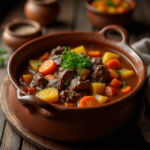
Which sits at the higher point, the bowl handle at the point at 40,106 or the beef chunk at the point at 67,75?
the bowl handle at the point at 40,106

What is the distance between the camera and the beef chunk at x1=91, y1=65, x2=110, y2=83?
2.64 meters

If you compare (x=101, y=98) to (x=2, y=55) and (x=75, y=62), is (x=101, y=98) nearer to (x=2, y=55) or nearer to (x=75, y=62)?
(x=75, y=62)

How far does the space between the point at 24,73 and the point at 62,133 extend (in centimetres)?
106

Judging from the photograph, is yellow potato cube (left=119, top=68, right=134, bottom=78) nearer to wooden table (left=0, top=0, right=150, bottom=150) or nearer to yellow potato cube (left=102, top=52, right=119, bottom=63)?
yellow potato cube (left=102, top=52, right=119, bottom=63)

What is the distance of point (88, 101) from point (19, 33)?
247 centimetres

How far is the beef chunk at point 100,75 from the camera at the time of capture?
264cm

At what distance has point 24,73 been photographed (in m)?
2.89

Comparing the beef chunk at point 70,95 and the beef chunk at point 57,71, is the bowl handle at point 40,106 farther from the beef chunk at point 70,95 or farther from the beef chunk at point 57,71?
the beef chunk at point 57,71

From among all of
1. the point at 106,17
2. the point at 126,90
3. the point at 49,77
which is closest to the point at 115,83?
the point at 126,90

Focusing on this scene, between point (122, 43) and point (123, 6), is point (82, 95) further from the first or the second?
point (123, 6)

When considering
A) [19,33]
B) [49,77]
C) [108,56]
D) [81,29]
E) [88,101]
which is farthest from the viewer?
[81,29]

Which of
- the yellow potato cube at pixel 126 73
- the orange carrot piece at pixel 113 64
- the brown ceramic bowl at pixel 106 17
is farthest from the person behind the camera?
the brown ceramic bowl at pixel 106 17

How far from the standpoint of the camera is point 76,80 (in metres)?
2.53

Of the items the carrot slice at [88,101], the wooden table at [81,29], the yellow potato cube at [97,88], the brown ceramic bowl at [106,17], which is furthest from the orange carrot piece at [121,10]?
the carrot slice at [88,101]
